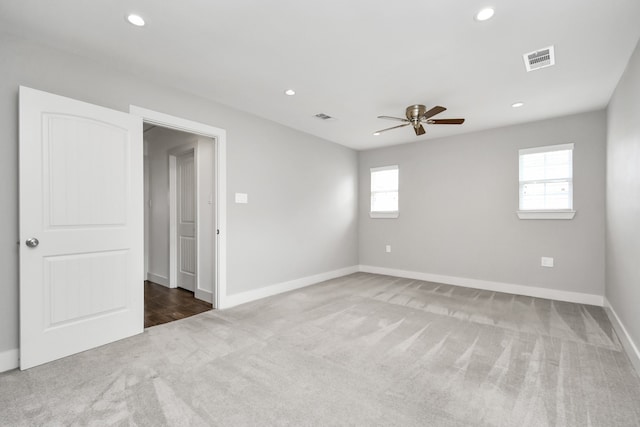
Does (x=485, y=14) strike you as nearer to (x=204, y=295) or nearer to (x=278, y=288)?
(x=278, y=288)

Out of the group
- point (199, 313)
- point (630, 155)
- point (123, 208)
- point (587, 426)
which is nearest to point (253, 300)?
point (199, 313)

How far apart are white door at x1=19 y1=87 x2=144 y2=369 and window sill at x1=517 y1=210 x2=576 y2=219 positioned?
5115 mm

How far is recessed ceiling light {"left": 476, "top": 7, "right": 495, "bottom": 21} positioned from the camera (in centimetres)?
204

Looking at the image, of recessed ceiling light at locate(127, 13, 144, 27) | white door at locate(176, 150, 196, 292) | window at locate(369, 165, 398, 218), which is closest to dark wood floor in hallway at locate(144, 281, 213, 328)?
white door at locate(176, 150, 196, 292)

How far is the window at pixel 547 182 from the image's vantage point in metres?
4.19

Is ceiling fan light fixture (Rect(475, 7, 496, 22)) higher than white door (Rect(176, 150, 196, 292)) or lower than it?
higher

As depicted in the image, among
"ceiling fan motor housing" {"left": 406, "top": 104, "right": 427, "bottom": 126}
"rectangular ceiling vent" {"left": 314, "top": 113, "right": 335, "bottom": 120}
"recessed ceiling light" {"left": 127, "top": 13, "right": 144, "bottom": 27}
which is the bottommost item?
"ceiling fan motor housing" {"left": 406, "top": 104, "right": 427, "bottom": 126}

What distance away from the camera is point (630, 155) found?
→ 258 cm

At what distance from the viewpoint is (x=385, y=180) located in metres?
6.08

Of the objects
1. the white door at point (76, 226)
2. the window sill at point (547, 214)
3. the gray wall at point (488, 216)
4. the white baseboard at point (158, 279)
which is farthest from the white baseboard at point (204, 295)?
the window sill at point (547, 214)

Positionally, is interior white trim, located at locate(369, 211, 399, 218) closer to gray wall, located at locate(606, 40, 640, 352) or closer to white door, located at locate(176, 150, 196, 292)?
gray wall, located at locate(606, 40, 640, 352)

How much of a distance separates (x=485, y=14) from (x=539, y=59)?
39.5 inches

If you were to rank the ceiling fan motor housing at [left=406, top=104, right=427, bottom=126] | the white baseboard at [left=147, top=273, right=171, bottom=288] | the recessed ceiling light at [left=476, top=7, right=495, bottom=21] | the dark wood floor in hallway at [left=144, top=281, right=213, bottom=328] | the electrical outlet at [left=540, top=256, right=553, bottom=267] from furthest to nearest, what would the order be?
1. the white baseboard at [left=147, top=273, right=171, bottom=288]
2. the electrical outlet at [left=540, top=256, right=553, bottom=267]
3. the ceiling fan motor housing at [left=406, top=104, right=427, bottom=126]
4. the dark wood floor in hallway at [left=144, top=281, right=213, bottom=328]
5. the recessed ceiling light at [left=476, top=7, right=495, bottom=21]

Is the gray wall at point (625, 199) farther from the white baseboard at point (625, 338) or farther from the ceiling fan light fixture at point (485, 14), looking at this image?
the ceiling fan light fixture at point (485, 14)
